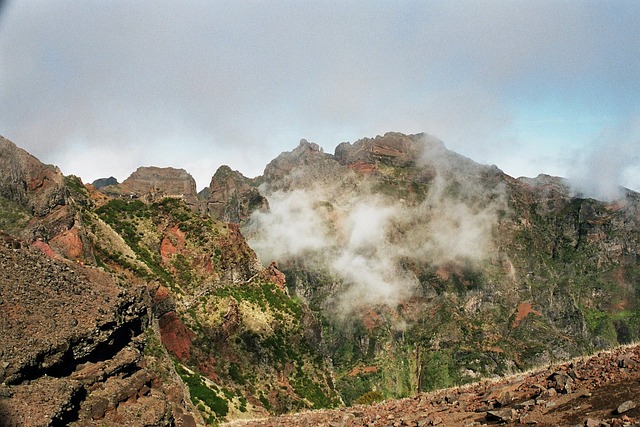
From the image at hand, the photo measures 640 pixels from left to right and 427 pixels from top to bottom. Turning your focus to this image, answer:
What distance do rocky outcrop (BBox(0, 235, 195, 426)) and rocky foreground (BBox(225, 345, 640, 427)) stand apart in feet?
21.6

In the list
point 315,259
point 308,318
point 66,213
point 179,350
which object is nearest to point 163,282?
point 179,350

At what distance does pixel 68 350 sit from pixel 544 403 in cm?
1445

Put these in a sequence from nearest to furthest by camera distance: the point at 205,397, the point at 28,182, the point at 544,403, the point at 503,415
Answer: the point at 503,415 → the point at 544,403 → the point at 28,182 → the point at 205,397

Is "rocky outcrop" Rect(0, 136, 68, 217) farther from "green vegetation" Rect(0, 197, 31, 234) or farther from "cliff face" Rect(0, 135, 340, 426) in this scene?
"green vegetation" Rect(0, 197, 31, 234)

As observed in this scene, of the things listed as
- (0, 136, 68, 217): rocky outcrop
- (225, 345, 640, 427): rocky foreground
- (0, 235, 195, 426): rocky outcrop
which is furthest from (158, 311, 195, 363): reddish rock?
(225, 345, 640, 427): rocky foreground

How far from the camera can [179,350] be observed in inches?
1929

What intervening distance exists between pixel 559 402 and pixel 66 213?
122 feet

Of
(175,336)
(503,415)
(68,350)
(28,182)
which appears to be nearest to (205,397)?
(175,336)

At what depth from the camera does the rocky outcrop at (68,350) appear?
15.2 m

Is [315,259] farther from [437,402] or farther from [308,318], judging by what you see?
A: [437,402]

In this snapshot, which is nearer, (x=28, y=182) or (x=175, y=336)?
(x=28, y=182)

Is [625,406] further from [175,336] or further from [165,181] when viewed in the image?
[165,181]

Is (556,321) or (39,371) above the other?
(39,371)

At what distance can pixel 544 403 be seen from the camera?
551 inches
